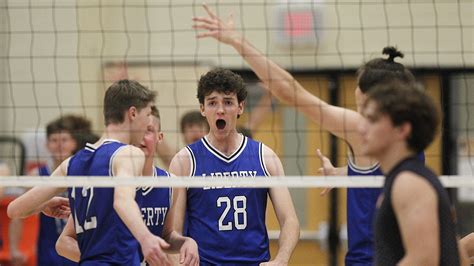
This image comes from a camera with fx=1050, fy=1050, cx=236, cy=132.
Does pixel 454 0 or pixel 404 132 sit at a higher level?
pixel 454 0

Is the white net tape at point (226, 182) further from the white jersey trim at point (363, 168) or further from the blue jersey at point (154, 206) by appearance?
the blue jersey at point (154, 206)

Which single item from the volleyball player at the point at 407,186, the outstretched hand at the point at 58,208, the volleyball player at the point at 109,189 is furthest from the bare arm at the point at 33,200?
the volleyball player at the point at 407,186

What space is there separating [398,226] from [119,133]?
87.1 inches

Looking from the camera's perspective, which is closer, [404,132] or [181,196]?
[404,132]

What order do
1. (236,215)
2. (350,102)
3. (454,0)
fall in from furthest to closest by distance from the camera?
(350,102)
(454,0)
(236,215)

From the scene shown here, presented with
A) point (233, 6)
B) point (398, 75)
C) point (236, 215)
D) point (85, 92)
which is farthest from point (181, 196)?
point (85, 92)

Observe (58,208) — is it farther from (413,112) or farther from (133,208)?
(413,112)

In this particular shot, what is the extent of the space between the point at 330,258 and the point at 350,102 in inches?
75.3

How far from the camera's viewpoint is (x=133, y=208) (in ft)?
18.5

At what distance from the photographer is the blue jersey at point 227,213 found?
21.0ft

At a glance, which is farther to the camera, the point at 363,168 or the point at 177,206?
the point at 177,206

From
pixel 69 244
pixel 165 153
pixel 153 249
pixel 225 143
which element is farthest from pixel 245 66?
pixel 153 249

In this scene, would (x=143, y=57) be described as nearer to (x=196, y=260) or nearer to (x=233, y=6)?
(x=233, y=6)

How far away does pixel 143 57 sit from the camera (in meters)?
12.2
